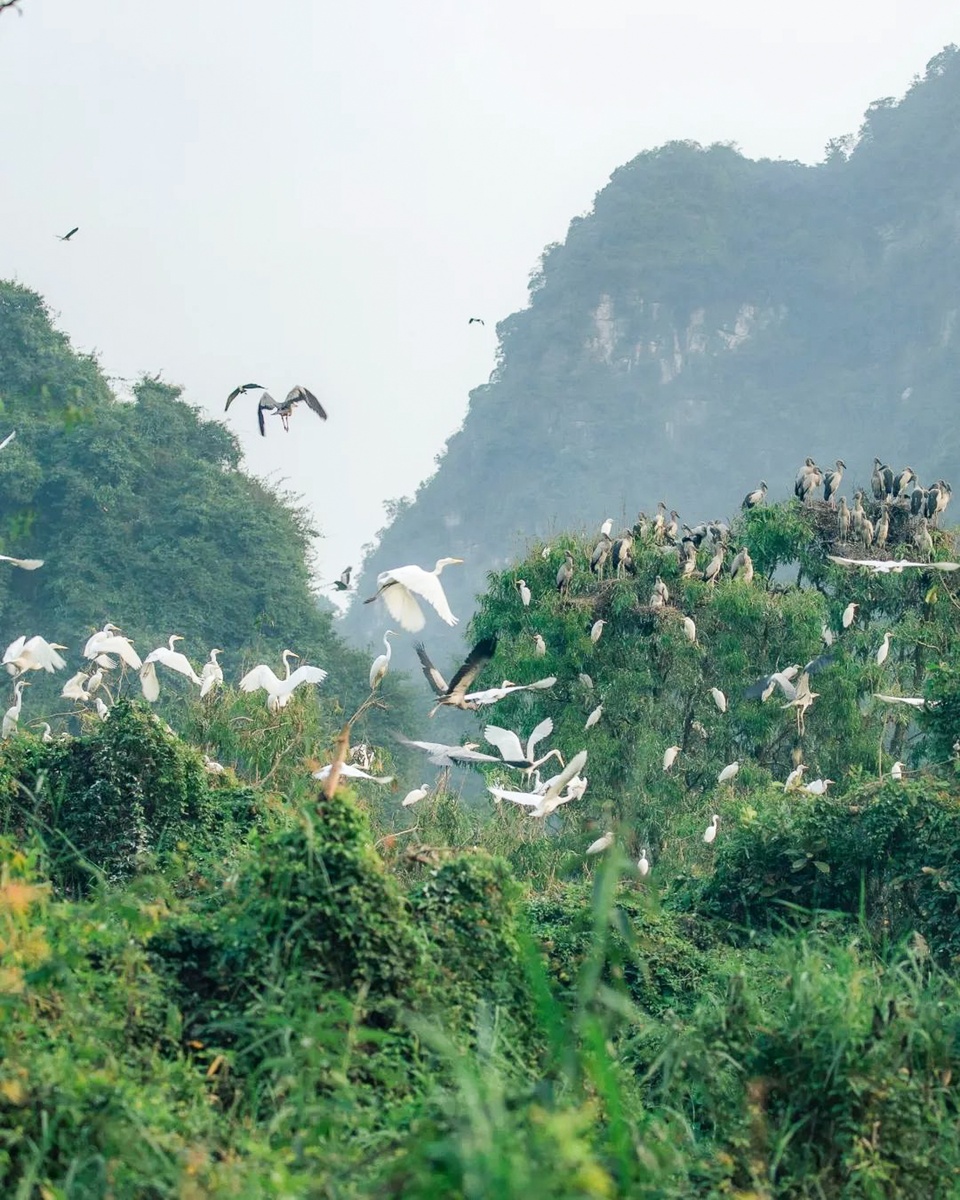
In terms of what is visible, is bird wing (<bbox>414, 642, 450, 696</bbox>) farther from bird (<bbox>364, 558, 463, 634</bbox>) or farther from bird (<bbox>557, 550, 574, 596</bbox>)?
bird (<bbox>557, 550, 574, 596</bbox>)

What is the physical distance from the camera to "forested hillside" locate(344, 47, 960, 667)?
58.4 metres

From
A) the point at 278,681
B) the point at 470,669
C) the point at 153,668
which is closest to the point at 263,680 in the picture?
the point at 278,681

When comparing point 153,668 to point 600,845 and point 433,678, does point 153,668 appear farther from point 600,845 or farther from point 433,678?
point 600,845

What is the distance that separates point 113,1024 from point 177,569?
72.2 ft

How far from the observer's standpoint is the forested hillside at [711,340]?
58.4 m

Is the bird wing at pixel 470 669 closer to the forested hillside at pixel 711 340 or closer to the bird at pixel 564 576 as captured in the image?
the bird at pixel 564 576

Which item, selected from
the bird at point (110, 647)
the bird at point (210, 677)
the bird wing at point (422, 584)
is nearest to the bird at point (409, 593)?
the bird wing at point (422, 584)

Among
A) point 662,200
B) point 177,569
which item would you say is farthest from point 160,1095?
point 662,200

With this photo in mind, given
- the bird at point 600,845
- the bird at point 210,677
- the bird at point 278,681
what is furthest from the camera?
the bird at point 210,677

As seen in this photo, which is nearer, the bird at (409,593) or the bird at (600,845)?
the bird at (409,593)

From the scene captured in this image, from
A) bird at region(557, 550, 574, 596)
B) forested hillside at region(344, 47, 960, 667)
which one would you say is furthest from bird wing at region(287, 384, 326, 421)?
forested hillside at region(344, 47, 960, 667)

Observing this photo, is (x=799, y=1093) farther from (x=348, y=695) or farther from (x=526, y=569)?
(x=348, y=695)

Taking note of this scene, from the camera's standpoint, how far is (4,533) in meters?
26.3

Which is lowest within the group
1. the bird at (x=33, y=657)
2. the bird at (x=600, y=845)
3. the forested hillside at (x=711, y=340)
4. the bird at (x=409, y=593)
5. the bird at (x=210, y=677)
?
the bird at (x=600, y=845)
